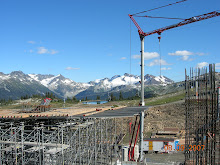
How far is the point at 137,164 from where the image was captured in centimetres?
3694

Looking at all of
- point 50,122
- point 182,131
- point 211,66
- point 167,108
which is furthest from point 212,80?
point 167,108

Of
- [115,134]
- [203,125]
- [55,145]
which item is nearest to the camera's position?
[203,125]

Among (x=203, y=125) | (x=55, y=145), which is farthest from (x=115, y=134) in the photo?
(x=203, y=125)

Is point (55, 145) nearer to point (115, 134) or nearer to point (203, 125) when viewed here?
point (115, 134)

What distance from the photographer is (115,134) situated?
1507 inches

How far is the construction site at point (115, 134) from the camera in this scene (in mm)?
28797

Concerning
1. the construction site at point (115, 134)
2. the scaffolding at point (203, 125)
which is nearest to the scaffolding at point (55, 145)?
the construction site at point (115, 134)

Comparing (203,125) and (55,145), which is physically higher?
(203,125)

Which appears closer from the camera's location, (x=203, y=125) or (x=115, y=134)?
(x=203, y=125)

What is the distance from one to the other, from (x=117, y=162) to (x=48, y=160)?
33.7ft

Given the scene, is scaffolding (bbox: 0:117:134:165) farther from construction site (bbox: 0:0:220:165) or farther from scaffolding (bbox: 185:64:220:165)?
scaffolding (bbox: 185:64:220:165)

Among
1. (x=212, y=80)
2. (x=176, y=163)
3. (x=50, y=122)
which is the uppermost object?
(x=212, y=80)

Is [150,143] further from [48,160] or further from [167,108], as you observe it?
[167,108]

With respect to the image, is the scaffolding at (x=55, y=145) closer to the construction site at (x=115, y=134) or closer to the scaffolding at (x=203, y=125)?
the construction site at (x=115, y=134)
